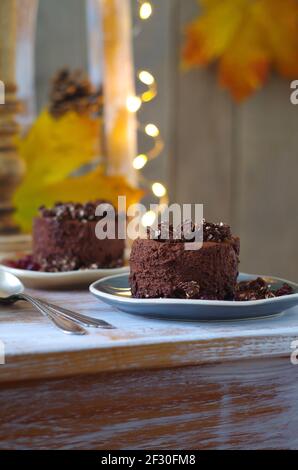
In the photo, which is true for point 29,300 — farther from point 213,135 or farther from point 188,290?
point 213,135

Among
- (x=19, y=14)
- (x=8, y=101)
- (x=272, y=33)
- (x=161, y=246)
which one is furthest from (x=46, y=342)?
(x=272, y=33)

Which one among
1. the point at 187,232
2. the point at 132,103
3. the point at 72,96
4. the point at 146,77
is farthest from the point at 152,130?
the point at 187,232

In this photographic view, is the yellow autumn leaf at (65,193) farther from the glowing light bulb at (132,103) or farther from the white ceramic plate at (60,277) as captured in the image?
the white ceramic plate at (60,277)

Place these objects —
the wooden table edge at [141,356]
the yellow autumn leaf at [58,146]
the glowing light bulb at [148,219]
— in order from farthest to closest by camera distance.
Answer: the yellow autumn leaf at [58,146]
the glowing light bulb at [148,219]
the wooden table edge at [141,356]

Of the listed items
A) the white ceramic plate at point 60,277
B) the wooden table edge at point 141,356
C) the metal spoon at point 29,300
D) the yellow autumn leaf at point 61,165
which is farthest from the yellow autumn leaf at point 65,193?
the wooden table edge at point 141,356

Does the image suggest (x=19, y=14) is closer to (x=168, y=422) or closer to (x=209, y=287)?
(x=209, y=287)

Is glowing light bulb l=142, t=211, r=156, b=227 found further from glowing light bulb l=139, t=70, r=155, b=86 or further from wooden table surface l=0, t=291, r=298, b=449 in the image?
wooden table surface l=0, t=291, r=298, b=449
